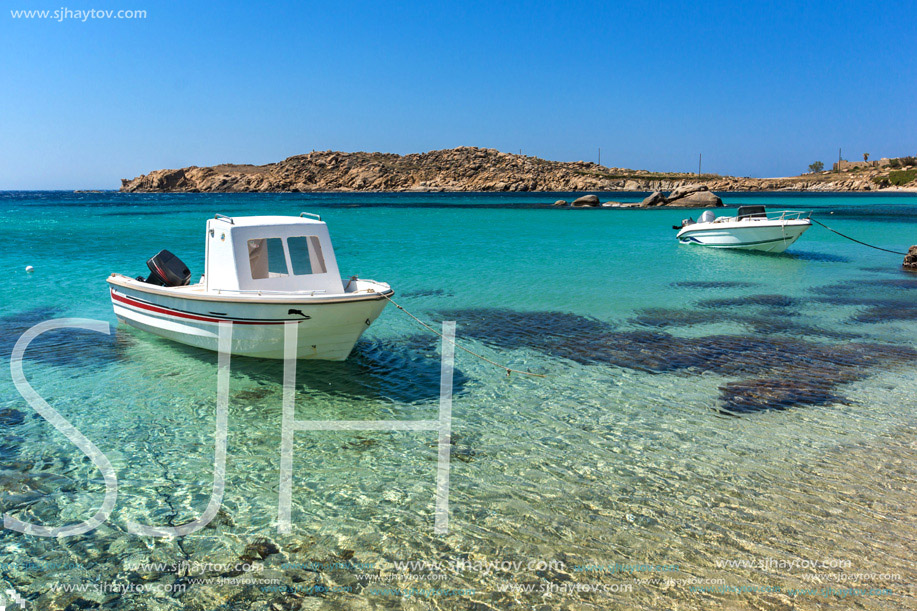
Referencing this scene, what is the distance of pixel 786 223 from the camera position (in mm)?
26078

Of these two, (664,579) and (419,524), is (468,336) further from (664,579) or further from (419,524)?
(664,579)

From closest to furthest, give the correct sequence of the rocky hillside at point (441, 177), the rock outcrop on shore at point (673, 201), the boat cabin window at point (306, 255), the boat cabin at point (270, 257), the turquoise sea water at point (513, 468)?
the turquoise sea water at point (513, 468) < the boat cabin at point (270, 257) < the boat cabin window at point (306, 255) < the rock outcrop on shore at point (673, 201) < the rocky hillside at point (441, 177)

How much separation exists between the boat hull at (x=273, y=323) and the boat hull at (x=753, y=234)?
2309 cm

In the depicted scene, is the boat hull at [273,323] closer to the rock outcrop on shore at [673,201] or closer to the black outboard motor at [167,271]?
the black outboard motor at [167,271]

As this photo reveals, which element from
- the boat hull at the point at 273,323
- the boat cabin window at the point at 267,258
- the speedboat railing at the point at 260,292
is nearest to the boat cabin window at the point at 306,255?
the boat cabin window at the point at 267,258

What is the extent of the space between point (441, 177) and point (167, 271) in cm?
16160

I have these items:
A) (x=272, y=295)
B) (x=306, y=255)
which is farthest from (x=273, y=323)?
(x=306, y=255)

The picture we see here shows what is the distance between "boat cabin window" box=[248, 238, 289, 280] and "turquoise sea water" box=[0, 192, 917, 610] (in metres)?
1.63

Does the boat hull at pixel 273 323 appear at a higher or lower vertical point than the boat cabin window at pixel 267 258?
lower

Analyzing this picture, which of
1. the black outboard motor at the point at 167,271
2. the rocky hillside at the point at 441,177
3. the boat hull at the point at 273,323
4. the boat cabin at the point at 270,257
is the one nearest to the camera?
the boat hull at the point at 273,323

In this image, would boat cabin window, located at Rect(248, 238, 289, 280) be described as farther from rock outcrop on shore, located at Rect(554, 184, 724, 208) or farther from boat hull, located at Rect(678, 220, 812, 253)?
rock outcrop on shore, located at Rect(554, 184, 724, 208)

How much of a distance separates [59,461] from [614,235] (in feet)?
119

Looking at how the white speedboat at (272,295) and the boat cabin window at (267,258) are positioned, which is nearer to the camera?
the white speedboat at (272,295)

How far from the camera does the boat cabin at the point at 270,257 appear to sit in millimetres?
9727
